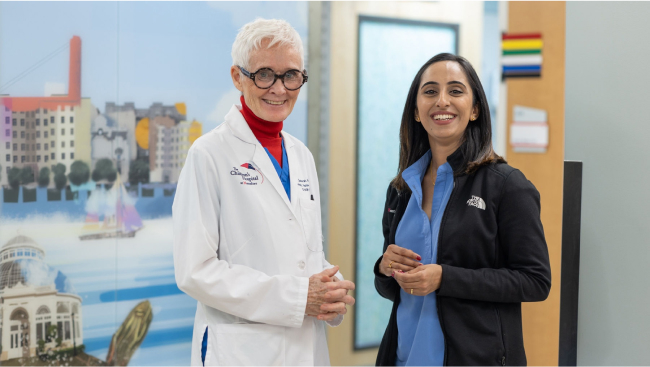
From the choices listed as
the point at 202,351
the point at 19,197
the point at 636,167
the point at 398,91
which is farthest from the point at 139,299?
the point at 636,167

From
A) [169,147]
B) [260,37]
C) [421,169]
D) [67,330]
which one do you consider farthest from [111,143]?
[421,169]

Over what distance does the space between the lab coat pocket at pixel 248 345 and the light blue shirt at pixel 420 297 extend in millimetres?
440

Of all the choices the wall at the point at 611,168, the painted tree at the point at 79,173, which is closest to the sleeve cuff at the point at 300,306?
the wall at the point at 611,168

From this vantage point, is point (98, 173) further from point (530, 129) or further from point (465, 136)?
point (530, 129)

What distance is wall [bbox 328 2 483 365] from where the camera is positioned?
3.32 metres

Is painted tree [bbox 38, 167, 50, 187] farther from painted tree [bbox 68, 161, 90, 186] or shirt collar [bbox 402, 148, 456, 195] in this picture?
shirt collar [bbox 402, 148, 456, 195]

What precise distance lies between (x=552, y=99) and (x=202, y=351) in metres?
1.94

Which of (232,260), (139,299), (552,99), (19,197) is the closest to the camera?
(232,260)

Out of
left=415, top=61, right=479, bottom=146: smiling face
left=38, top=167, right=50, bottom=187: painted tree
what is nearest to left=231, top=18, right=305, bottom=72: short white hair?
left=415, top=61, right=479, bottom=146: smiling face

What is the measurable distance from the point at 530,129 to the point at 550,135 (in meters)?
0.10

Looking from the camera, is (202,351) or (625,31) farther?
(625,31)

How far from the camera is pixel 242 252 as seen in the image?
5.32ft

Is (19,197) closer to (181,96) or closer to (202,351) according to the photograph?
(181,96)

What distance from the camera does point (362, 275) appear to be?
136 inches
